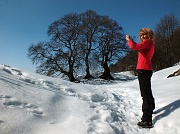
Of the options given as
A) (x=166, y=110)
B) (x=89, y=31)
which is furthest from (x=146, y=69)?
(x=89, y=31)

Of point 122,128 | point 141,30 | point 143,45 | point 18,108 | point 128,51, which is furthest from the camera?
point 128,51

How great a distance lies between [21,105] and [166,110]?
2.57 meters

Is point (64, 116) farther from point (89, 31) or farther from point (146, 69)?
point (89, 31)

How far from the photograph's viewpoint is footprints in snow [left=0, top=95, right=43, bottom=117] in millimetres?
3126

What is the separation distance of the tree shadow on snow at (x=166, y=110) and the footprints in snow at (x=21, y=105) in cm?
196

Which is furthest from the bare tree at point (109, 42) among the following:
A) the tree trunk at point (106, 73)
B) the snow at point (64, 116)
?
the snow at point (64, 116)

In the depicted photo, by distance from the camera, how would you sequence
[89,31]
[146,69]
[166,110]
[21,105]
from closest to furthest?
[21,105], [146,69], [166,110], [89,31]

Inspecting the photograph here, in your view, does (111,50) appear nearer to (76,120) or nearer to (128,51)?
(128,51)

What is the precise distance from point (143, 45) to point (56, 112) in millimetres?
1856

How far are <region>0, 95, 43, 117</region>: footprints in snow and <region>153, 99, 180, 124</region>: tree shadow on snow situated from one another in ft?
6.44

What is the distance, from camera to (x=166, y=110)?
3.90m

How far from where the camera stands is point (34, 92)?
156 inches

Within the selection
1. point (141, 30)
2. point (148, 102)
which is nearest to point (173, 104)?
point (148, 102)

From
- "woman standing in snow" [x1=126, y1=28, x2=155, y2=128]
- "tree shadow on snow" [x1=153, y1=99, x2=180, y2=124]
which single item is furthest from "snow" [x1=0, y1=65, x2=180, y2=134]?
"woman standing in snow" [x1=126, y1=28, x2=155, y2=128]
